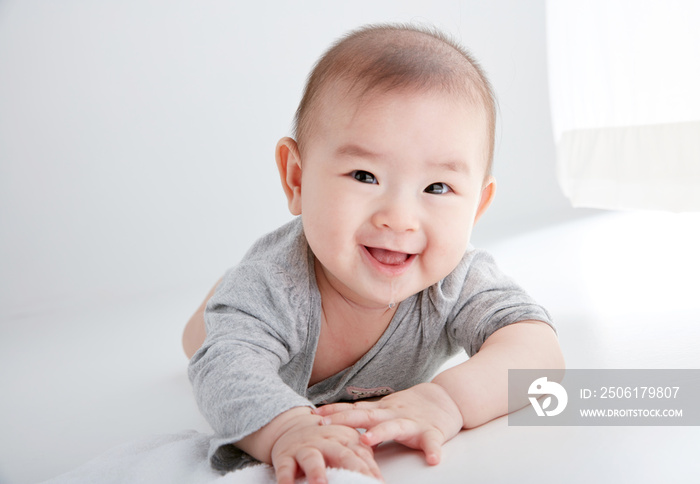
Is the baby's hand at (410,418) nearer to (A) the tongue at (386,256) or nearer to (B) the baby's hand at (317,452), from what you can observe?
(B) the baby's hand at (317,452)

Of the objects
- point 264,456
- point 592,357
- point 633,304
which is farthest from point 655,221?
point 264,456

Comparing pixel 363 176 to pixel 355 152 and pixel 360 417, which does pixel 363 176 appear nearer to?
pixel 355 152

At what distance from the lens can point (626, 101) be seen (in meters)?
2.22

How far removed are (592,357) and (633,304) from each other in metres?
0.32

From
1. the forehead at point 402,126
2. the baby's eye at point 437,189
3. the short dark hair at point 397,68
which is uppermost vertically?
the short dark hair at point 397,68

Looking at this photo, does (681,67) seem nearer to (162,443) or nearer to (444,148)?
(444,148)

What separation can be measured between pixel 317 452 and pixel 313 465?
17mm

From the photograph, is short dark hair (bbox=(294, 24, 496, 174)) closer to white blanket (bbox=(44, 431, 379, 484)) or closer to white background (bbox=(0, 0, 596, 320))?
white blanket (bbox=(44, 431, 379, 484))

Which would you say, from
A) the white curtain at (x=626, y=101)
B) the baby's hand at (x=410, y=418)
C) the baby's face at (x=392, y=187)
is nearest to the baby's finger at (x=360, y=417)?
the baby's hand at (x=410, y=418)

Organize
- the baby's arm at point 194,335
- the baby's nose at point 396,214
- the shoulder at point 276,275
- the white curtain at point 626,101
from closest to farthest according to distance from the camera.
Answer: the baby's nose at point 396,214, the shoulder at point 276,275, the baby's arm at point 194,335, the white curtain at point 626,101

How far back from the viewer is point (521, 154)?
2508 mm

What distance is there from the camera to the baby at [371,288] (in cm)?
77

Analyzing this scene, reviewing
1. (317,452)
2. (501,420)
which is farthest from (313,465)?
(501,420)

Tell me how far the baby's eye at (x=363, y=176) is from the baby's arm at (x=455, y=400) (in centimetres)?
24
